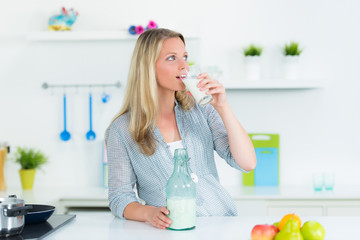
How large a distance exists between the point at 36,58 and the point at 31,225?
2.14 m

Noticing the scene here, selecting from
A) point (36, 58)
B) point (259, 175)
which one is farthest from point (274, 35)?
point (36, 58)

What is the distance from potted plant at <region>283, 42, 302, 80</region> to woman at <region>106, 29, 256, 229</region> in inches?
60.0

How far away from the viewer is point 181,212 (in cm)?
157

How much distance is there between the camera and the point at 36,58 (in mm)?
3596

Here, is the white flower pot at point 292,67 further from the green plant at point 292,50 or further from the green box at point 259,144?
the green box at point 259,144

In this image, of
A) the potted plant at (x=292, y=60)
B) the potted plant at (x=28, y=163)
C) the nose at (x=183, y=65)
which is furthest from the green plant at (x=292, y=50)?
the potted plant at (x=28, y=163)

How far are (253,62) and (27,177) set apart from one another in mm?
1805

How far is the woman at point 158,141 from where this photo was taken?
6.12 ft

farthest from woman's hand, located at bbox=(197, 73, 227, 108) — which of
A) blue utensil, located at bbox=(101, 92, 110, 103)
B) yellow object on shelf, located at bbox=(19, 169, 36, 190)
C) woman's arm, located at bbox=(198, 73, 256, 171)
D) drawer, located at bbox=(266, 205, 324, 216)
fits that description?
yellow object on shelf, located at bbox=(19, 169, 36, 190)

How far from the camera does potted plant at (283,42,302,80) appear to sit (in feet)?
11.1

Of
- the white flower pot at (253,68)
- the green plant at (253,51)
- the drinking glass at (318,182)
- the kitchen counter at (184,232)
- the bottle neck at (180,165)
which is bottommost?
the drinking glass at (318,182)

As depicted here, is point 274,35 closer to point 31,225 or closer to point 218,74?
point 218,74

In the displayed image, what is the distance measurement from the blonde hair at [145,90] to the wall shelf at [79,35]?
1.45 metres

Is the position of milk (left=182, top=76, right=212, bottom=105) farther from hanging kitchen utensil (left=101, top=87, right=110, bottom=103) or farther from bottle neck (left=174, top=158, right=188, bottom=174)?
hanging kitchen utensil (left=101, top=87, right=110, bottom=103)
